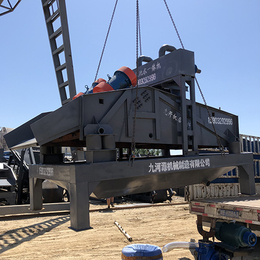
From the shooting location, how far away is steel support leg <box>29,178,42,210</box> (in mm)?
5379

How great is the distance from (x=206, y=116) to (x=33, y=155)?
7.88 metres

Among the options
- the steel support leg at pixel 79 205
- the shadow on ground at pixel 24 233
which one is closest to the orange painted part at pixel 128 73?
the steel support leg at pixel 79 205

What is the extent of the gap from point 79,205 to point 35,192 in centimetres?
218

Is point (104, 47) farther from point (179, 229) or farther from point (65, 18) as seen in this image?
point (179, 229)

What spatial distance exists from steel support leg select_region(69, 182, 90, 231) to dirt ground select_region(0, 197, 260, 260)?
7.15 ft

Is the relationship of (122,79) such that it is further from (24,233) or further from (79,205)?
(24,233)

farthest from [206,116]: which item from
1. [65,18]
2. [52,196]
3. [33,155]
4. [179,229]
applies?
[33,155]

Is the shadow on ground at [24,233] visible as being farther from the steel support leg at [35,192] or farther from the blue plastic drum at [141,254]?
the blue plastic drum at [141,254]

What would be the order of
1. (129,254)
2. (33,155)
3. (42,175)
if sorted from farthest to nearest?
(33,155) → (42,175) → (129,254)

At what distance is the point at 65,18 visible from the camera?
29.6ft

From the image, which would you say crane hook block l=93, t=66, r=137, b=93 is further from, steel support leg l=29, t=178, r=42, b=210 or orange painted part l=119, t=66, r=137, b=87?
steel support leg l=29, t=178, r=42, b=210

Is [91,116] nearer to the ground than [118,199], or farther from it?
farther from it

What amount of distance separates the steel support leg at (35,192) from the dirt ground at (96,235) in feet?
3.51

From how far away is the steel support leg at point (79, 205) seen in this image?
366 cm
